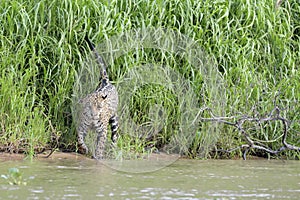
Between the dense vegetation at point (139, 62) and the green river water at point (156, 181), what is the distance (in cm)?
48

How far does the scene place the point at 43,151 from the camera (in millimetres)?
6195

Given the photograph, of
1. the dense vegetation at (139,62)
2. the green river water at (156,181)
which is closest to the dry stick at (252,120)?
the dense vegetation at (139,62)

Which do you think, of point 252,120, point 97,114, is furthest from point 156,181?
point 252,120

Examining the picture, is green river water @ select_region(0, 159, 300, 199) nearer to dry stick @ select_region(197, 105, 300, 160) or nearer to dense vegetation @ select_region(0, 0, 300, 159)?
dry stick @ select_region(197, 105, 300, 160)

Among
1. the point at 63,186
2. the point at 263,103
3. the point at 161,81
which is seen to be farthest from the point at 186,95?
the point at 63,186

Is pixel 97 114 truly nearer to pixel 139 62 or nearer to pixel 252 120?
pixel 139 62

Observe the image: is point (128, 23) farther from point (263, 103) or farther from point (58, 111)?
point (263, 103)

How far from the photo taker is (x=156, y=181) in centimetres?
499

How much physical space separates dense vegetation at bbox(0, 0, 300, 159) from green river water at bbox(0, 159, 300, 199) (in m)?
0.48

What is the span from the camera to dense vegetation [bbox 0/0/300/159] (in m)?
6.41

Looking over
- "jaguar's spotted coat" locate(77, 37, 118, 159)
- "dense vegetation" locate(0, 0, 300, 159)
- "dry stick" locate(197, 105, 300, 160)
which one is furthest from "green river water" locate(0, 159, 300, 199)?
"dense vegetation" locate(0, 0, 300, 159)

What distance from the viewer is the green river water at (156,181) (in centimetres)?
439

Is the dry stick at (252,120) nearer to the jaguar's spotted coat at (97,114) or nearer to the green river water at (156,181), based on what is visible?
the green river water at (156,181)

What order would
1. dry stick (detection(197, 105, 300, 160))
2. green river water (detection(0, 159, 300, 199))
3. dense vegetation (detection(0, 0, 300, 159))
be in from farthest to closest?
dense vegetation (detection(0, 0, 300, 159))
dry stick (detection(197, 105, 300, 160))
green river water (detection(0, 159, 300, 199))
